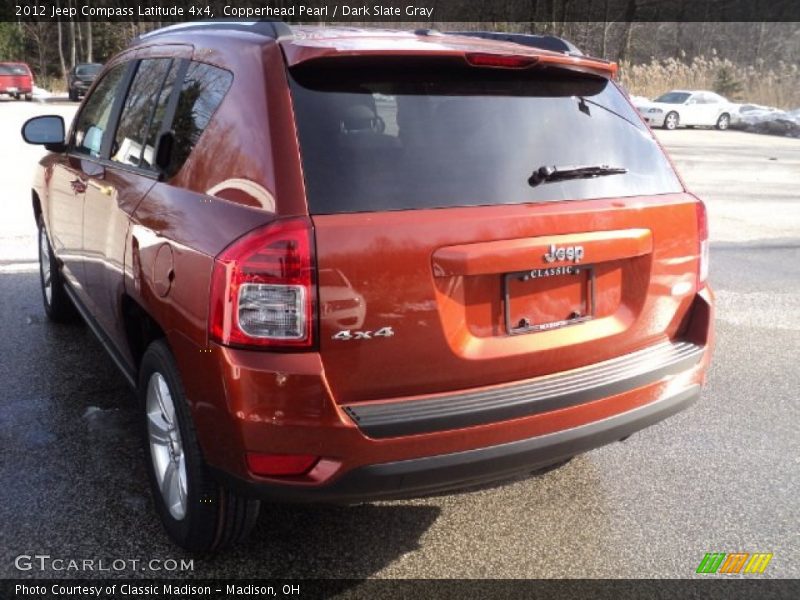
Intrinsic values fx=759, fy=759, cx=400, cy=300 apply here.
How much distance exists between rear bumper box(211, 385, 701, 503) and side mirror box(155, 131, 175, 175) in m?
1.25

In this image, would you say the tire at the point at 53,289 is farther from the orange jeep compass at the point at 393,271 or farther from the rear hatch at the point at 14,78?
the rear hatch at the point at 14,78

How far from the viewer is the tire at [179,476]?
8.56ft

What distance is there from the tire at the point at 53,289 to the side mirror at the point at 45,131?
2.63 ft

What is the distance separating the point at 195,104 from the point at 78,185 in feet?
5.15

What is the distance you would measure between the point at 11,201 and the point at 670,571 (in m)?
10.4

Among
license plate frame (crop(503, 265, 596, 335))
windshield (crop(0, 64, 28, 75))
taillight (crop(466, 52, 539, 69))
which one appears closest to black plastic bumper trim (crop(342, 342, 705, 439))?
license plate frame (crop(503, 265, 596, 335))

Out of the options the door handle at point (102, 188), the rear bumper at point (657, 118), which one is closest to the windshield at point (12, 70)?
the rear bumper at point (657, 118)

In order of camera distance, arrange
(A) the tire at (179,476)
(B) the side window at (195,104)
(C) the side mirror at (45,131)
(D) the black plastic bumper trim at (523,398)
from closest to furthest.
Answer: (D) the black plastic bumper trim at (523,398) → (A) the tire at (179,476) → (B) the side window at (195,104) → (C) the side mirror at (45,131)

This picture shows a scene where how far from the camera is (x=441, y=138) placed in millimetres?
Result: 2527

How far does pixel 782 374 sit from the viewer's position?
16.1ft

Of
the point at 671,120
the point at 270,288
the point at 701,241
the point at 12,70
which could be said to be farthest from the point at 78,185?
the point at 12,70

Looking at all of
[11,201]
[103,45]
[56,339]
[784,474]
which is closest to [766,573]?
[784,474]

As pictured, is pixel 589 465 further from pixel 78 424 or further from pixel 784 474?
pixel 78 424

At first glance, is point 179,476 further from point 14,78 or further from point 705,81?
point 705,81
